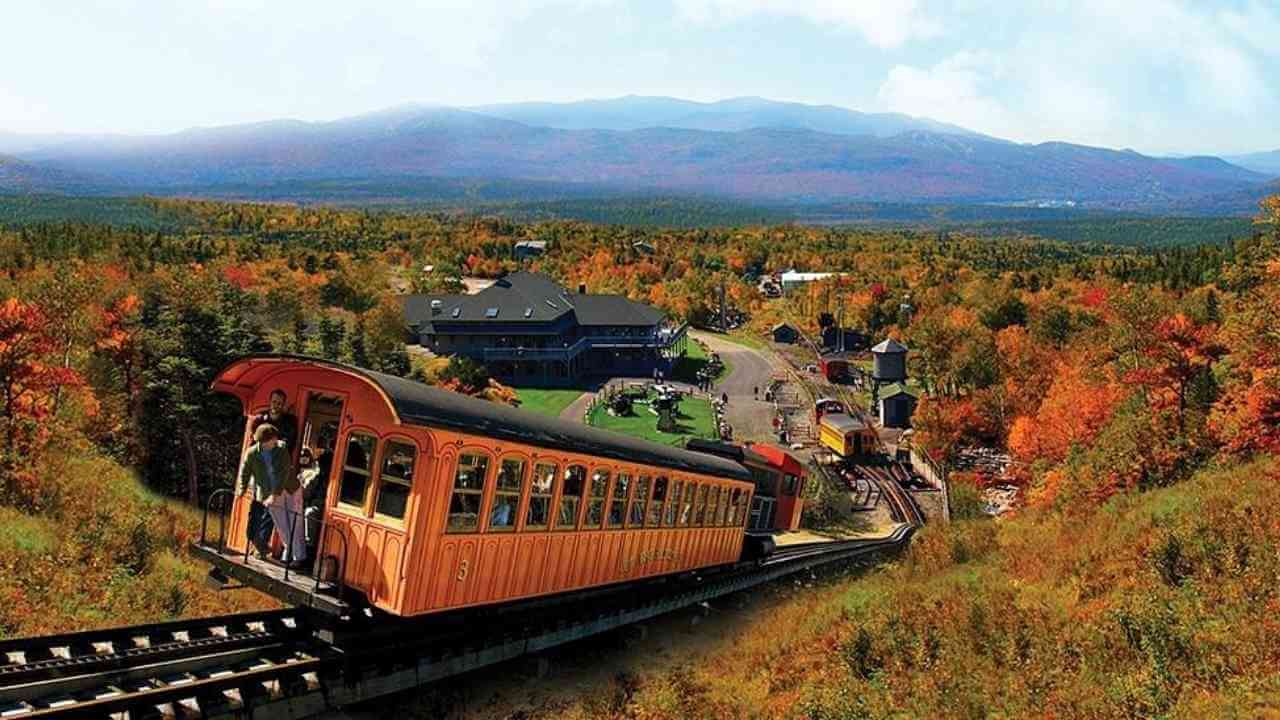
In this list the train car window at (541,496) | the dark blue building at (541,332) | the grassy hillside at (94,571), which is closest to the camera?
the train car window at (541,496)

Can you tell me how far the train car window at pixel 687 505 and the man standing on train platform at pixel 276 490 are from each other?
8.55 m

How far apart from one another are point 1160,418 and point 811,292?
290ft

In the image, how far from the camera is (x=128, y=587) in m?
16.2

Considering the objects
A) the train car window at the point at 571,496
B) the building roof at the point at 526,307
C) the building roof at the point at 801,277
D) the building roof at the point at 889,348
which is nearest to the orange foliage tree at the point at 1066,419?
the building roof at the point at 889,348

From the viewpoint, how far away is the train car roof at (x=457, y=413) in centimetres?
1205

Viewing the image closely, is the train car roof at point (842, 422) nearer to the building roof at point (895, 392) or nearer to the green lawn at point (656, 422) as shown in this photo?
the green lawn at point (656, 422)

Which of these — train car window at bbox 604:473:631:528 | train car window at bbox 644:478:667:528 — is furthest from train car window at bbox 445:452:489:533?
train car window at bbox 644:478:667:528

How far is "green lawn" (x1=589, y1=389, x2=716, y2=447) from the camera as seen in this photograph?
6159 centimetres

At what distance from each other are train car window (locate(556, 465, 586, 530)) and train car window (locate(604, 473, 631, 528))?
1.11 m

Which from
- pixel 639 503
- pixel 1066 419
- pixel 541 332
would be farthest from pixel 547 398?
pixel 639 503

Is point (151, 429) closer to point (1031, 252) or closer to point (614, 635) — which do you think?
point (614, 635)

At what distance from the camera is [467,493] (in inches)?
514

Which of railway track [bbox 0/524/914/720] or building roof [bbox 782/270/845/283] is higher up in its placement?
building roof [bbox 782/270/845/283]

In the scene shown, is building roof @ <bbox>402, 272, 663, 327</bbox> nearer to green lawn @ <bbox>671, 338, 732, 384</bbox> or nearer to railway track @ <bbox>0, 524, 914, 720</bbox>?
green lawn @ <bbox>671, 338, 732, 384</bbox>
